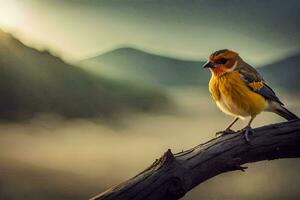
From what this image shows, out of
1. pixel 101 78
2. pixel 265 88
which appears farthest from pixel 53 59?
pixel 265 88

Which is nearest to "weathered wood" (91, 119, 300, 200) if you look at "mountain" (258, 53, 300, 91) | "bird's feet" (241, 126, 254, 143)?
"bird's feet" (241, 126, 254, 143)

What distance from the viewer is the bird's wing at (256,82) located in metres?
1.88

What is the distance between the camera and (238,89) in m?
1.87

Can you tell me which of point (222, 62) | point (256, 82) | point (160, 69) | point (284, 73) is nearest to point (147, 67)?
point (160, 69)

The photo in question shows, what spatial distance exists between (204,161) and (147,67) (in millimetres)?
368

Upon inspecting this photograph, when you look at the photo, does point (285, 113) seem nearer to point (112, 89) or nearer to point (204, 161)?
point (204, 161)

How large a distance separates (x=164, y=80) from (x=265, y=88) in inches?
13.1

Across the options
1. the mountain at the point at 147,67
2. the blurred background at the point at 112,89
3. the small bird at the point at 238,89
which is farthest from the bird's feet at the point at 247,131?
the mountain at the point at 147,67

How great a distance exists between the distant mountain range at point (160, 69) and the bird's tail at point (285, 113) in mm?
87

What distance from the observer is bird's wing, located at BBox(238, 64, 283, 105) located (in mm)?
1882

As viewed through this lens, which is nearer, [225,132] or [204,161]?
[204,161]

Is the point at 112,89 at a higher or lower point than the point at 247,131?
higher

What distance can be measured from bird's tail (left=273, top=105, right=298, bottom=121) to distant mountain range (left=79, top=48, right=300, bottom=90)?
87 millimetres

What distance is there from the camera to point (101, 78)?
195cm
